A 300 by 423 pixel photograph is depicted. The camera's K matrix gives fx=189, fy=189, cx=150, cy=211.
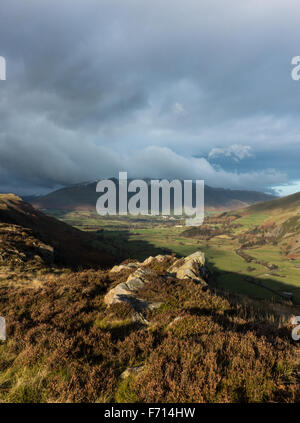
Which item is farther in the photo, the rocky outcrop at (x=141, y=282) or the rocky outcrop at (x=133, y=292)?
the rocky outcrop at (x=141, y=282)

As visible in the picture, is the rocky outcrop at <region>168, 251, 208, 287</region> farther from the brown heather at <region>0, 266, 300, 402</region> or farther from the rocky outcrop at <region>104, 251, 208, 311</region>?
the brown heather at <region>0, 266, 300, 402</region>

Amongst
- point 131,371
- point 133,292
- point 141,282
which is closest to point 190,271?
point 141,282

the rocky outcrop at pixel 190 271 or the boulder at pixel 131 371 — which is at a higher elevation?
the boulder at pixel 131 371

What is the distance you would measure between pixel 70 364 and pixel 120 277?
8.97 m

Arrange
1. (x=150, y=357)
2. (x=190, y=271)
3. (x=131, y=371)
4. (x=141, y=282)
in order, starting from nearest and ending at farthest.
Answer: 1. (x=131, y=371)
2. (x=150, y=357)
3. (x=141, y=282)
4. (x=190, y=271)

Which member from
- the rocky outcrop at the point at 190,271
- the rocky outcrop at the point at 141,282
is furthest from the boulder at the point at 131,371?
the rocky outcrop at the point at 190,271

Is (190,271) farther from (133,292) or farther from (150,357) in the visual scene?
(150,357)

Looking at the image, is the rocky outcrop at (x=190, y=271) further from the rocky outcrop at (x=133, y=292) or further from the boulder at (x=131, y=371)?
the boulder at (x=131, y=371)

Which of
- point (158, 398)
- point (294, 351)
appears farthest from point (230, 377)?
point (294, 351)

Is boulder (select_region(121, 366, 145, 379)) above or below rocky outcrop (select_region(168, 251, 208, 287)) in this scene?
above

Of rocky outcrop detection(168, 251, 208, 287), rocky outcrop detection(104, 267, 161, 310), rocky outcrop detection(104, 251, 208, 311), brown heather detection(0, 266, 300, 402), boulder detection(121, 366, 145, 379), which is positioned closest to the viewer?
brown heather detection(0, 266, 300, 402)

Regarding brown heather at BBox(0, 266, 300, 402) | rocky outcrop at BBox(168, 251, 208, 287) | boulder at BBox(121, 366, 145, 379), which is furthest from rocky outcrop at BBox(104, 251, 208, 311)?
boulder at BBox(121, 366, 145, 379)

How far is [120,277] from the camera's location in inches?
560
